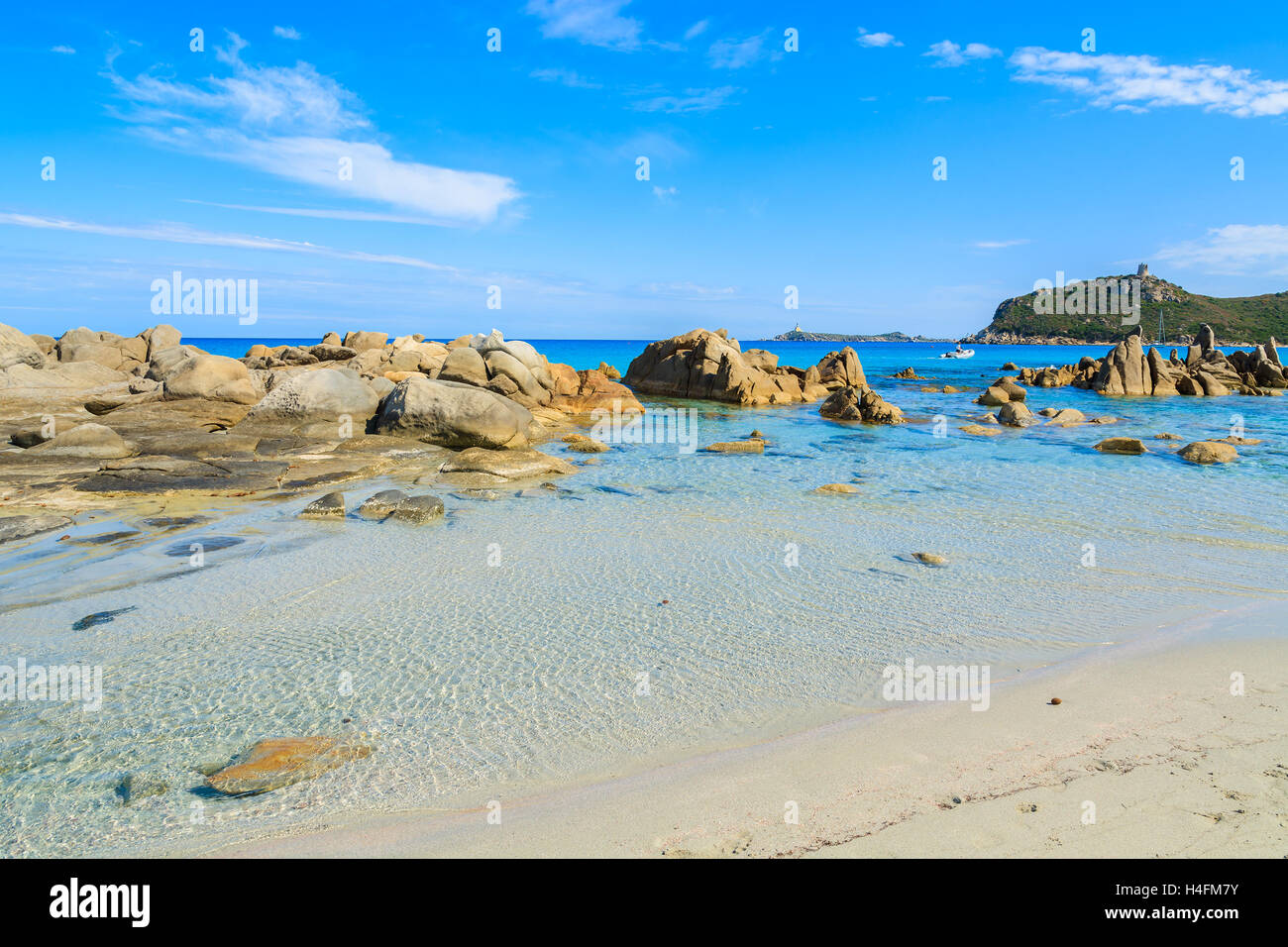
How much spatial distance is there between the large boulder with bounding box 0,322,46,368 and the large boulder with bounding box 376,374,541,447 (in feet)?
48.5

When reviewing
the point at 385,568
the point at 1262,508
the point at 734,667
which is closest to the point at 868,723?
the point at 734,667

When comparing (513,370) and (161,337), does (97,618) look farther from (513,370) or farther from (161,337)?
(161,337)

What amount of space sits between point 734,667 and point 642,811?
2.11 meters

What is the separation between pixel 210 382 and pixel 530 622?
16997 millimetres

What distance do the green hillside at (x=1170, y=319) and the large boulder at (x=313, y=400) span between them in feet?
473

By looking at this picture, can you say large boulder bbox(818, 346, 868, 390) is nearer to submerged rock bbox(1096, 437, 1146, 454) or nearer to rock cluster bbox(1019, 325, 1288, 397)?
rock cluster bbox(1019, 325, 1288, 397)

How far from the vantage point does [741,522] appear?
11422 mm

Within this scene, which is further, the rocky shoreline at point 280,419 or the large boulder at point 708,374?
the large boulder at point 708,374

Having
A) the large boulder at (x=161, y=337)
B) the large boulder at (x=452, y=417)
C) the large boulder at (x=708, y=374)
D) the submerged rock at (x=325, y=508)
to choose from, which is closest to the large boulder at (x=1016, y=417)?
the large boulder at (x=708, y=374)

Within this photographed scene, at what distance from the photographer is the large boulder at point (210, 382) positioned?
19000mm

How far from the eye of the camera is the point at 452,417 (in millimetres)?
16859

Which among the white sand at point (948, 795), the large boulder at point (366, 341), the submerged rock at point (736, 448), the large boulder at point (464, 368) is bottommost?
the white sand at point (948, 795)

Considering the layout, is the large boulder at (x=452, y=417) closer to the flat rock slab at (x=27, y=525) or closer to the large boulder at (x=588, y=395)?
the flat rock slab at (x=27, y=525)
